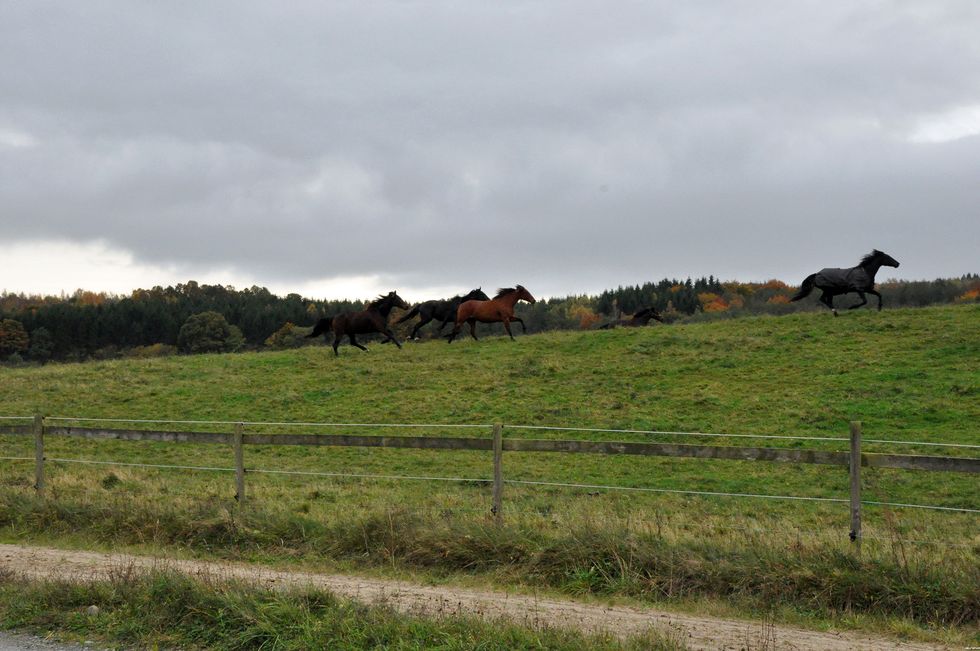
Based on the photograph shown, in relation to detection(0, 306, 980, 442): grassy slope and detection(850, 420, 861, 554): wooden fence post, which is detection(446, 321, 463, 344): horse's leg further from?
detection(850, 420, 861, 554): wooden fence post

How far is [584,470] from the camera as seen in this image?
15.9 m

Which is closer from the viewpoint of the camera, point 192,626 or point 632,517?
point 192,626

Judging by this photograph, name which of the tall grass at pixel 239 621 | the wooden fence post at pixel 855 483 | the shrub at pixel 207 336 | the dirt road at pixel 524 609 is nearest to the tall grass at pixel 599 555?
the dirt road at pixel 524 609

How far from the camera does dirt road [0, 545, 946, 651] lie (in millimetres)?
6452

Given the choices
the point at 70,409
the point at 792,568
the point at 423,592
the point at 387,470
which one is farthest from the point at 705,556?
the point at 70,409

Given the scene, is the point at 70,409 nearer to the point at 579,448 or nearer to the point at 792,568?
the point at 579,448

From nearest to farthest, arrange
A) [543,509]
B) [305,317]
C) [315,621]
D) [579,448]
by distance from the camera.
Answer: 1. [315,621]
2. [579,448]
3. [543,509]
4. [305,317]

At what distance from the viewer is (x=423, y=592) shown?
7891mm

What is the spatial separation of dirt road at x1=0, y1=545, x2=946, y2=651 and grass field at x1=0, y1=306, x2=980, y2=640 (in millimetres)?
499

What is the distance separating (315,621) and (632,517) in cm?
496

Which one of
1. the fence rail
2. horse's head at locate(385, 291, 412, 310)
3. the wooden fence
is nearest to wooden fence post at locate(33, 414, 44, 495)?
the wooden fence

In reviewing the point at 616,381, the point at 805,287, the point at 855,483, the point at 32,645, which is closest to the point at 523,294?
the point at 616,381

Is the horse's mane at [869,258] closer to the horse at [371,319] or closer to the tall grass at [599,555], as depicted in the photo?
the horse at [371,319]

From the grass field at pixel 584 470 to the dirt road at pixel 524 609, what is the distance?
19.6 inches
